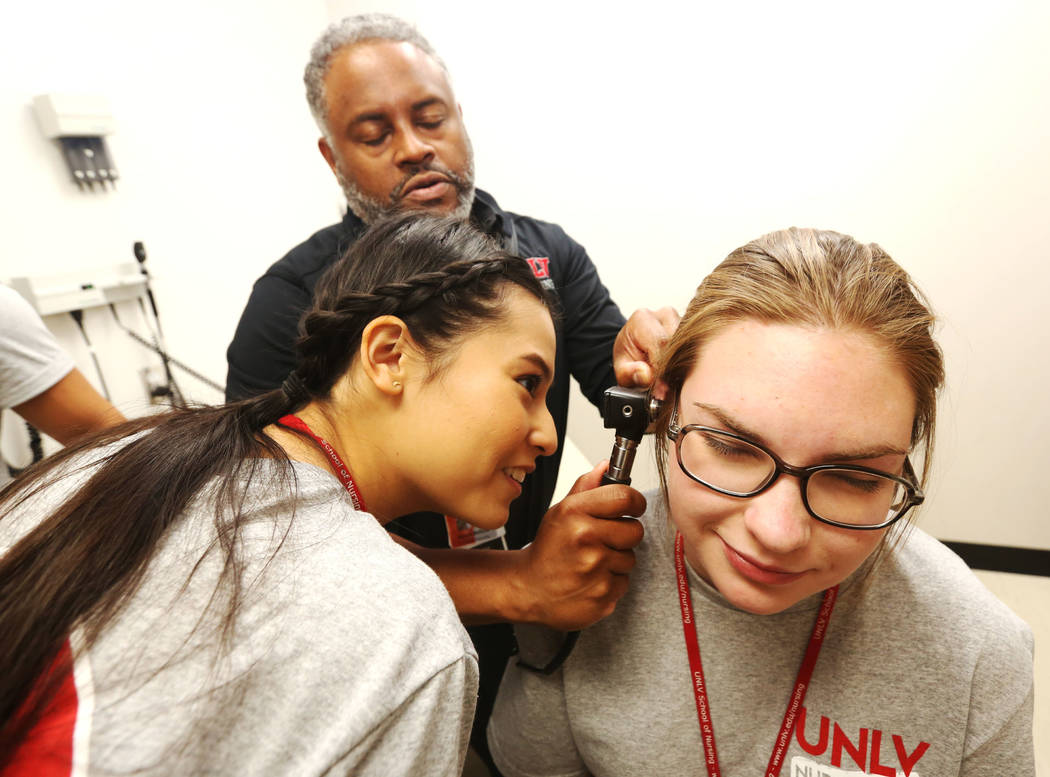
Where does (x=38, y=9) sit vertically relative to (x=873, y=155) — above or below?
above

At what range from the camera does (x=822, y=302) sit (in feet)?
2.53

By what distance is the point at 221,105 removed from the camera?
2.27 m

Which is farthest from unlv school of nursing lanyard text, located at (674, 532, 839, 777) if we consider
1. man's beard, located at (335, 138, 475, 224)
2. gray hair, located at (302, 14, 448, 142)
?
gray hair, located at (302, 14, 448, 142)

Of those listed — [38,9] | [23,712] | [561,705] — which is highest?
[38,9]

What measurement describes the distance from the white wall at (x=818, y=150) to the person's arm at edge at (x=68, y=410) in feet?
5.85

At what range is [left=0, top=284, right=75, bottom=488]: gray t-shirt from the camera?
4.41ft

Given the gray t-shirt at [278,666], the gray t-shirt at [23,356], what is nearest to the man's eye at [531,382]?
the gray t-shirt at [278,666]

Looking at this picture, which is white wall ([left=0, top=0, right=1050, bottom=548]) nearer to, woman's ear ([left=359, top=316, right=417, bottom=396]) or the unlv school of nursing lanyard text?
woman's ear ([left=359, top=316, right=417, bottom=396])

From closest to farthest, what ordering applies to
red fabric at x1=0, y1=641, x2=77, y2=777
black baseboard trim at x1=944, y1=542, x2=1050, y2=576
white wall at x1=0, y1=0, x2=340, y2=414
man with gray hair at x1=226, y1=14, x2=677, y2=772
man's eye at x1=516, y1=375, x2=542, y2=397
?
1. red fabric at x1=0, y1=641, x2=77, y2=777
2. man's eye at x1=516, y1=375, x2=542, y2=397
3. man with gray hair at x1=226, y1=14, x2=677, y2=772
4. white wall at x1=0, y1=0, x2=340, y2=414
5. black baseboard trim at x1=944, y1=542, x2=1050, y2=576

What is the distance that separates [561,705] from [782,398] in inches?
24.7

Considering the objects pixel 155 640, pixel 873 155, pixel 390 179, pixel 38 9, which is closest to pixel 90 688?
pixel 155 640

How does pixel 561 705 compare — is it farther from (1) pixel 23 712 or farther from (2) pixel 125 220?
(2) pixel 125 220

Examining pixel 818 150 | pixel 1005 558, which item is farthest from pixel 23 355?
pixel 1005 558

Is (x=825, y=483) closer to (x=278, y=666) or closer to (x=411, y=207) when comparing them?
(x=278, y=666)
